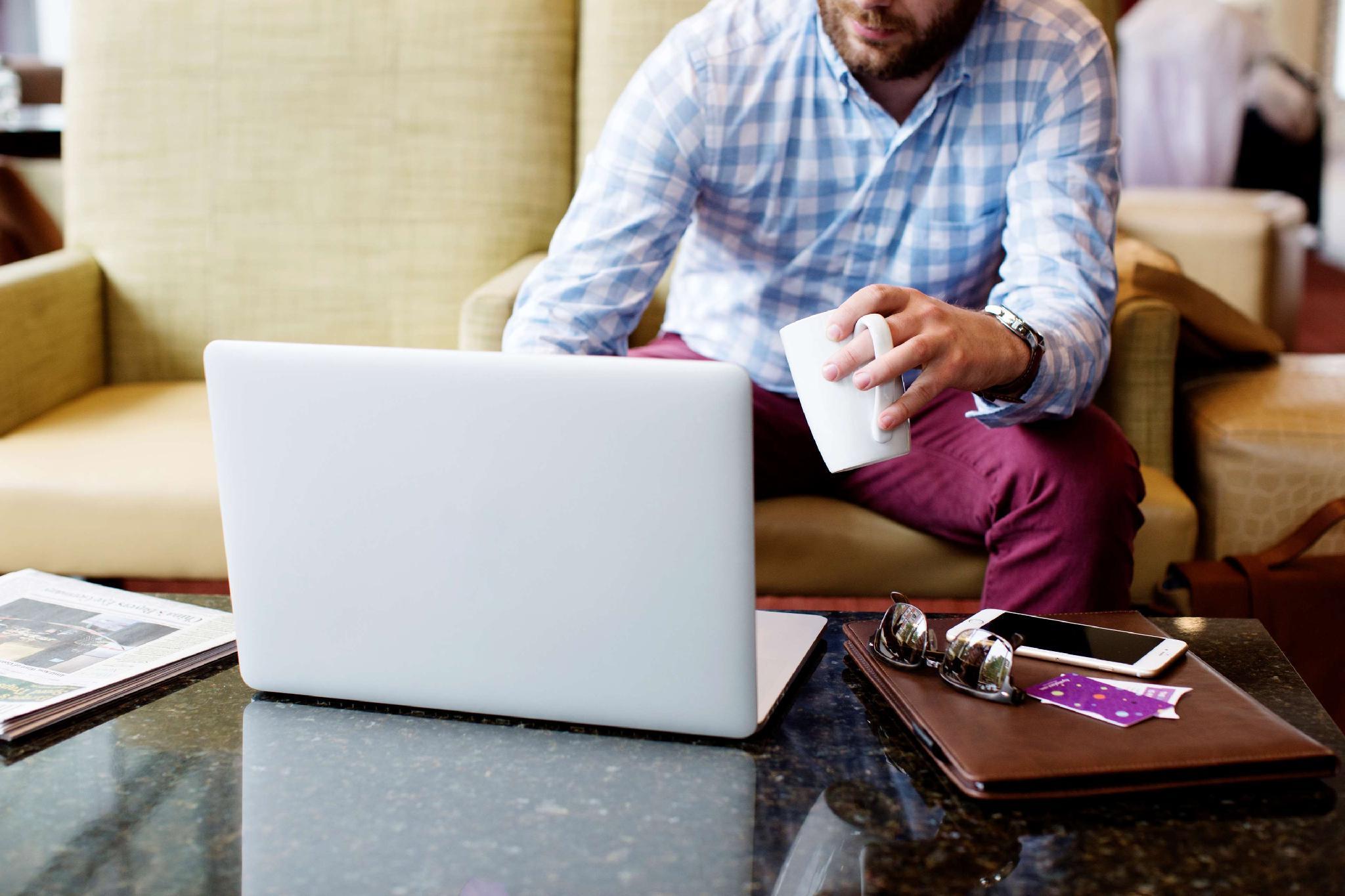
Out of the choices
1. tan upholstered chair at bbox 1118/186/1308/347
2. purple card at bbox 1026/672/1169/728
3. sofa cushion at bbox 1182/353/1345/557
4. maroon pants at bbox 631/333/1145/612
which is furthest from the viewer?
tan upholstered chair at bbox 1118/186/1308/347

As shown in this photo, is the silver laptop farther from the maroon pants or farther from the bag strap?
the bag strap

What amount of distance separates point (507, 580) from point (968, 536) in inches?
29.0

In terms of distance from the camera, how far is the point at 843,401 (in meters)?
0.80

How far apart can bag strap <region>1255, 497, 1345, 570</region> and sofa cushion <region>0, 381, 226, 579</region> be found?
1.19 meters

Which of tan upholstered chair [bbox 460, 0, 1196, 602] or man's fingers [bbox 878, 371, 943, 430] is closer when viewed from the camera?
man's fingers [bbox 878, 371, 943, 430]

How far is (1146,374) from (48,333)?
1.44 metres

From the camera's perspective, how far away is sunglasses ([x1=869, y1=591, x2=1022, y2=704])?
30.1 inches

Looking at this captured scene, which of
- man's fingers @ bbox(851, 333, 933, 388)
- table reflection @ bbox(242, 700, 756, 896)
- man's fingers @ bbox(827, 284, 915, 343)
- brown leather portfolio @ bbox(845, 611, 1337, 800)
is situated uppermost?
man's fingers @ bbox(827, 284, 915, 343)

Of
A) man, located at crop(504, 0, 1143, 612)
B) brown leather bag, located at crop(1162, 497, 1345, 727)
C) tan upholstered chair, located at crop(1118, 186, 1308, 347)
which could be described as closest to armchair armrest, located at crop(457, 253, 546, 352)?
man, located at crop(504, 0, 1143, 612)

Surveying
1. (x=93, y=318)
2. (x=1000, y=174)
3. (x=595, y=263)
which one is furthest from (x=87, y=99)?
(x=1000, y=174)

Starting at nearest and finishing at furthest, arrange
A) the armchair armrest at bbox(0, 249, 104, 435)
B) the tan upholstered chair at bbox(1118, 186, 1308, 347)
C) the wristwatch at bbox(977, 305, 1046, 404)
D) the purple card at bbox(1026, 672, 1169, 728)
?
the purple card at bbox(1026, 672, 1169, 728) < the wristwatch at bbox(977, 305, 1046, 404) < the armchair armrest at bbox(0, 249, 104, 435) < the tan upholstered chair at bbox(1118, 186, 1308, 347)

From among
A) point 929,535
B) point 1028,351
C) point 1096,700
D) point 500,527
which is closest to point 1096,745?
point 1096,700

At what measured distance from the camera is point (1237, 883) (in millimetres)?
614

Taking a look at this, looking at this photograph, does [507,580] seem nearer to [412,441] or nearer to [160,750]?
[412,441]
